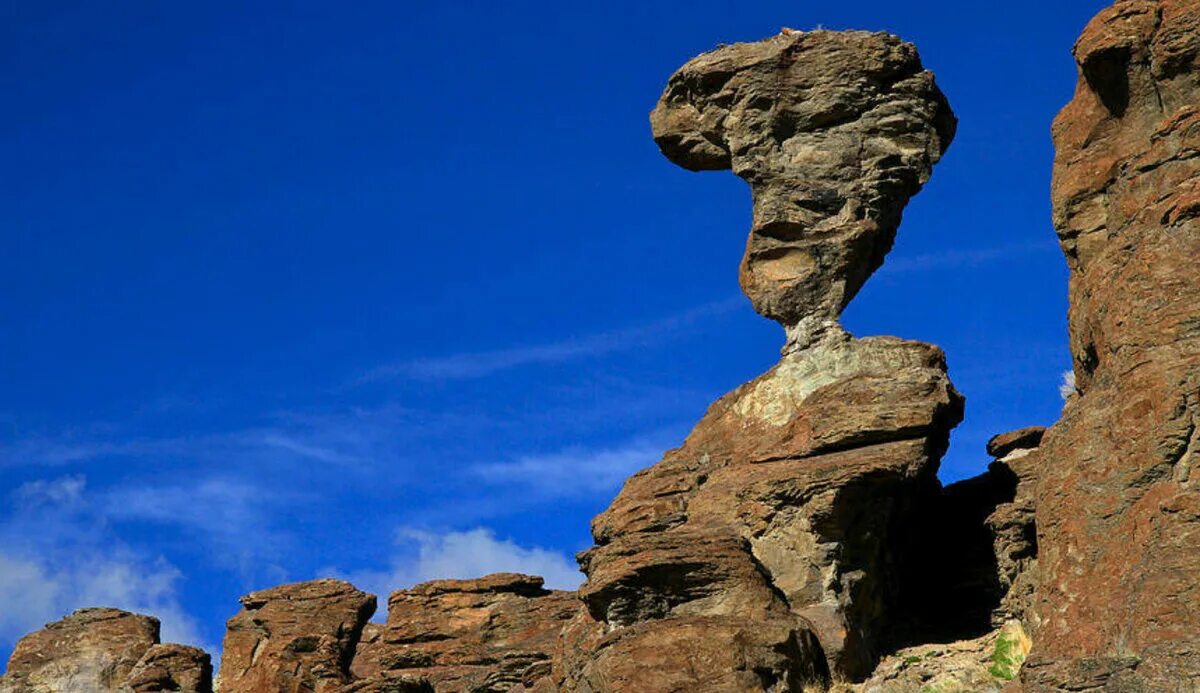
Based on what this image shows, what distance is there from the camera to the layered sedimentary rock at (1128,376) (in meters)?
33.3

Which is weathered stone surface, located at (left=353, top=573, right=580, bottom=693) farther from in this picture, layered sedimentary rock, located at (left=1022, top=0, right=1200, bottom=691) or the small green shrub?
layered sedimentary rock, located at (left=1022, top=0, right=1200, bottom=691)

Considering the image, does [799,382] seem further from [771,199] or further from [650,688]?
[650,688]

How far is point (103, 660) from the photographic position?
58656 mm

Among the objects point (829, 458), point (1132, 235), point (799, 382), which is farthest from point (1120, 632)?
point (799, 382)

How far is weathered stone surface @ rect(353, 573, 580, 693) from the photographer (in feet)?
174

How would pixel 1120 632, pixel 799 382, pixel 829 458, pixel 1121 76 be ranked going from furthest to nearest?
pixel 799 382
pixel 829 458
pixel 1121 76
pixel 1120 632

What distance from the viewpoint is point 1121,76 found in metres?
42.1

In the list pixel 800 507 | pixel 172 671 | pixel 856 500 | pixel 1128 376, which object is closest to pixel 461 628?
pixel 172 671

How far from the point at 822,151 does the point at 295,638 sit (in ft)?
64.3

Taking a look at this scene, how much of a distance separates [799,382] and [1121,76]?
1114cm

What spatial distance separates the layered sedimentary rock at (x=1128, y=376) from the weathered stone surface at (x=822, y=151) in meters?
7.85

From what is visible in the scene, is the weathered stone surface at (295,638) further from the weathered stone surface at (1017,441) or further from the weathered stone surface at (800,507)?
the weathered stone surface at (1017,441)

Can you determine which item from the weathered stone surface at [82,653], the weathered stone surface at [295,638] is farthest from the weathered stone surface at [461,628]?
the weathered stone surface at [82,653]

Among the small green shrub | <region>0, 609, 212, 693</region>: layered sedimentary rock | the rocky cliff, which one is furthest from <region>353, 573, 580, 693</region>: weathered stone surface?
the small green shrub
